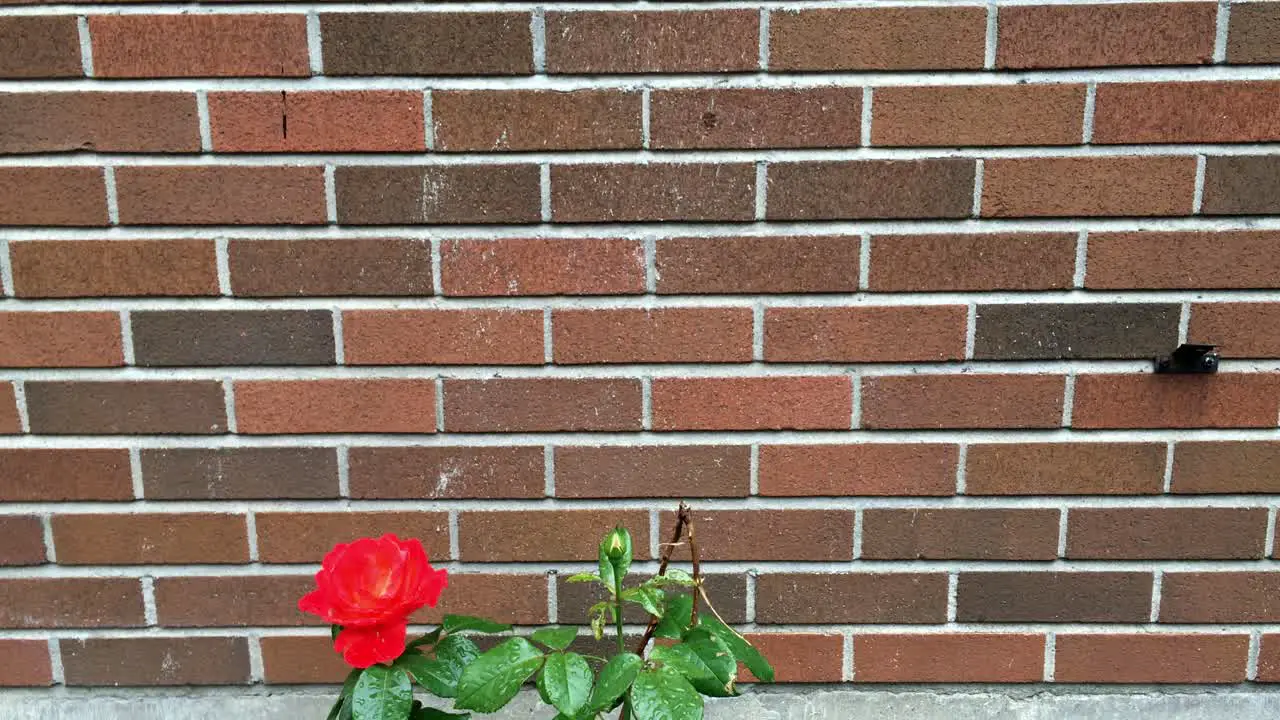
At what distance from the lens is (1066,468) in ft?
3.96

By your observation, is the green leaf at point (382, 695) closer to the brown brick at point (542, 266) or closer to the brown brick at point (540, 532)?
the brown brick at point (540, 532)

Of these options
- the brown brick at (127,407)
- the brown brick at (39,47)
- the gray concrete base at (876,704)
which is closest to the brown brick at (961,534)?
the gray concrete base at (876,704)

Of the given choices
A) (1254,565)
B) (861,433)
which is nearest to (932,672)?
(861,433)

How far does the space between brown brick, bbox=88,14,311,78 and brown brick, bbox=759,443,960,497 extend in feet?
3.01

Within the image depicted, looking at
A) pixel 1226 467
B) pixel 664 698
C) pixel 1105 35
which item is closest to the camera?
pixel 664 698

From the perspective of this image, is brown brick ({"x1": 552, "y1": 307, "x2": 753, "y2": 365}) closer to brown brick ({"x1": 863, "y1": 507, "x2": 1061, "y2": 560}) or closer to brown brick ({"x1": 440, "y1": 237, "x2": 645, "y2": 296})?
brown brick ({"x1": 440, "y1": 237, "x2": 645, "y2": 296})

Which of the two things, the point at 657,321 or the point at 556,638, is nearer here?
the point at 556,638

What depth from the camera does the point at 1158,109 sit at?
1.11m

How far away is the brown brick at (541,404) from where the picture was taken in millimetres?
1184

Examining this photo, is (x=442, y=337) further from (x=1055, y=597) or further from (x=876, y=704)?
(x=1055, y=597)

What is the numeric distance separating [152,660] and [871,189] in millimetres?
1368

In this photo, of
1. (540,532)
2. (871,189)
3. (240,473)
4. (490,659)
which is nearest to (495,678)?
(490,659)

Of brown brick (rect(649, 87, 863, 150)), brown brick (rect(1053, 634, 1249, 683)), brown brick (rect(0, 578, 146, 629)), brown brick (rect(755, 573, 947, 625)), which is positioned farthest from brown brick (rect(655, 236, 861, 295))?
brown brick (rect(0, 578, 146, 629))

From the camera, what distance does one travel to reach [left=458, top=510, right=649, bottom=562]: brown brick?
1224 mm
